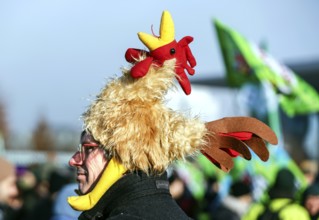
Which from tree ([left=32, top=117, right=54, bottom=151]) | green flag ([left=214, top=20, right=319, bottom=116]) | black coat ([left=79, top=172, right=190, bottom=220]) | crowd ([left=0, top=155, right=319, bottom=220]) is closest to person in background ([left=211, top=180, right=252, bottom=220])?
crowd ([left=0, top=155, right=319, bottom=220])

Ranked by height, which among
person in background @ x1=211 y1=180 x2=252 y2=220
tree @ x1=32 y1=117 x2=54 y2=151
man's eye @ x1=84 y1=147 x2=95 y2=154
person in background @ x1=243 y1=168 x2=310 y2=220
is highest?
man's eye @ x1=84 y1=147 x2=95 y2=154

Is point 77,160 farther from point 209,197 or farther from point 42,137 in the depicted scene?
point 42,137

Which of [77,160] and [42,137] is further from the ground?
[77,160]

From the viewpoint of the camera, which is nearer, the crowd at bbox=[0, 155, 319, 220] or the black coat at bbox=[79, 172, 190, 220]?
the black coat at bbox=[79, 172, 190, 220]

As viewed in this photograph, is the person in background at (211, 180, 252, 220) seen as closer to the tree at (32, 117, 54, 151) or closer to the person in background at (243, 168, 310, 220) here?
the person in background at (243, 168, 310, 220)

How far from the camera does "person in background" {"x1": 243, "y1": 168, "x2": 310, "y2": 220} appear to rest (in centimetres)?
600

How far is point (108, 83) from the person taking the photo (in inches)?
124


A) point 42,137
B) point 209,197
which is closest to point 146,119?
point 209,197

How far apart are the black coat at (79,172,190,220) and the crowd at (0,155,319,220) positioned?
2485 millimetres

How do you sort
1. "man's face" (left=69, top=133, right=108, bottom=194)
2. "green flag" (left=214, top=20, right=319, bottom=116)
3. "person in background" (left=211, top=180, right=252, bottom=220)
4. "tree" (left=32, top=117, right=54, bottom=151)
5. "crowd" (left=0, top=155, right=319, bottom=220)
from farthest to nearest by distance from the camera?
1. "tree" (left=32, top=117, right=54, bottom=151)
2. "green flag" (left=214, top=20, right=319, bottom=116)
3. "person in background" (left=211, top=180, right=252, bottom=220)
4. "crowd" (left=0, top=155, right=319, bottom=220)
5. "man's face" (left=69, top=133, right=108, bottom=194)

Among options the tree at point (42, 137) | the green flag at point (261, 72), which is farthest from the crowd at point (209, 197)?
the tree at point (42, 137)

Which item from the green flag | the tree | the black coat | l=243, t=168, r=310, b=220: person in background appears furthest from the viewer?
the tree

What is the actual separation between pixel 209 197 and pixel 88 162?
6388mm

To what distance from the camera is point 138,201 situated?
117 inches
